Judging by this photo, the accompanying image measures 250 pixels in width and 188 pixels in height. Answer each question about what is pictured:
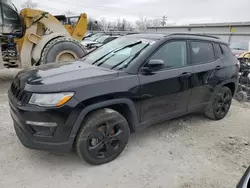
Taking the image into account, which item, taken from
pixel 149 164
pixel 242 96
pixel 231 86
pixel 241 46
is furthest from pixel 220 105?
pixel 241 46

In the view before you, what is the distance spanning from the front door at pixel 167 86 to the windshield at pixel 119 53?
278 mm

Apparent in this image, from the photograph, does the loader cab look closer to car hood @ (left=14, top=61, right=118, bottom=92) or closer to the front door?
car hood @ (left=14, top=61, right=118, bottom=92)

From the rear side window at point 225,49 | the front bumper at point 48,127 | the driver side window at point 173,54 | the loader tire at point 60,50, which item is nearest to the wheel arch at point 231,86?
the rear side window at point 225,49

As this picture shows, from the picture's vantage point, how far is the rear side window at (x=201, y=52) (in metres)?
3.57

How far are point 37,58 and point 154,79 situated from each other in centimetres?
445

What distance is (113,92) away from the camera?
2598 mm

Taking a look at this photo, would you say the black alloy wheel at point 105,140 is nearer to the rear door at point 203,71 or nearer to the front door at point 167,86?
the front door at point 167,86

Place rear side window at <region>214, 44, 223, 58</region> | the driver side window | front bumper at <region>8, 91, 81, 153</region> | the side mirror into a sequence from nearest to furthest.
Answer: front bumper at <region>8, 91, 81, 153</region>
the side mirror
the driver side window
rear side window at <region>214, 44, 223, 58</region>

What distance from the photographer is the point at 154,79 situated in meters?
2.95

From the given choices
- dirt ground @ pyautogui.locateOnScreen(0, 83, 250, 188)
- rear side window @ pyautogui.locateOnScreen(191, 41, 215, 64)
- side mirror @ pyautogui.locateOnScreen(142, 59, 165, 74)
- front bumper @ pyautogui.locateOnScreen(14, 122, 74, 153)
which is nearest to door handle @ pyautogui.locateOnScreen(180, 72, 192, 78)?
rear side window @ pyautogui.locateOnScreen(191, 41, 215, 64)

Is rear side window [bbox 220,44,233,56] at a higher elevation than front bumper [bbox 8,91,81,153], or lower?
higher

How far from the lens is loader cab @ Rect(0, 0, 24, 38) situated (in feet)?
19.8

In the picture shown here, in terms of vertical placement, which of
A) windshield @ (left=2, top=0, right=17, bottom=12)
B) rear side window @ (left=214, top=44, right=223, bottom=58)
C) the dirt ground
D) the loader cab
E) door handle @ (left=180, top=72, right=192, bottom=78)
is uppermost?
windshield @ (left=2, top=0, right=17, bottom=12)

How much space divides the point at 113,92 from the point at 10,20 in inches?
212
